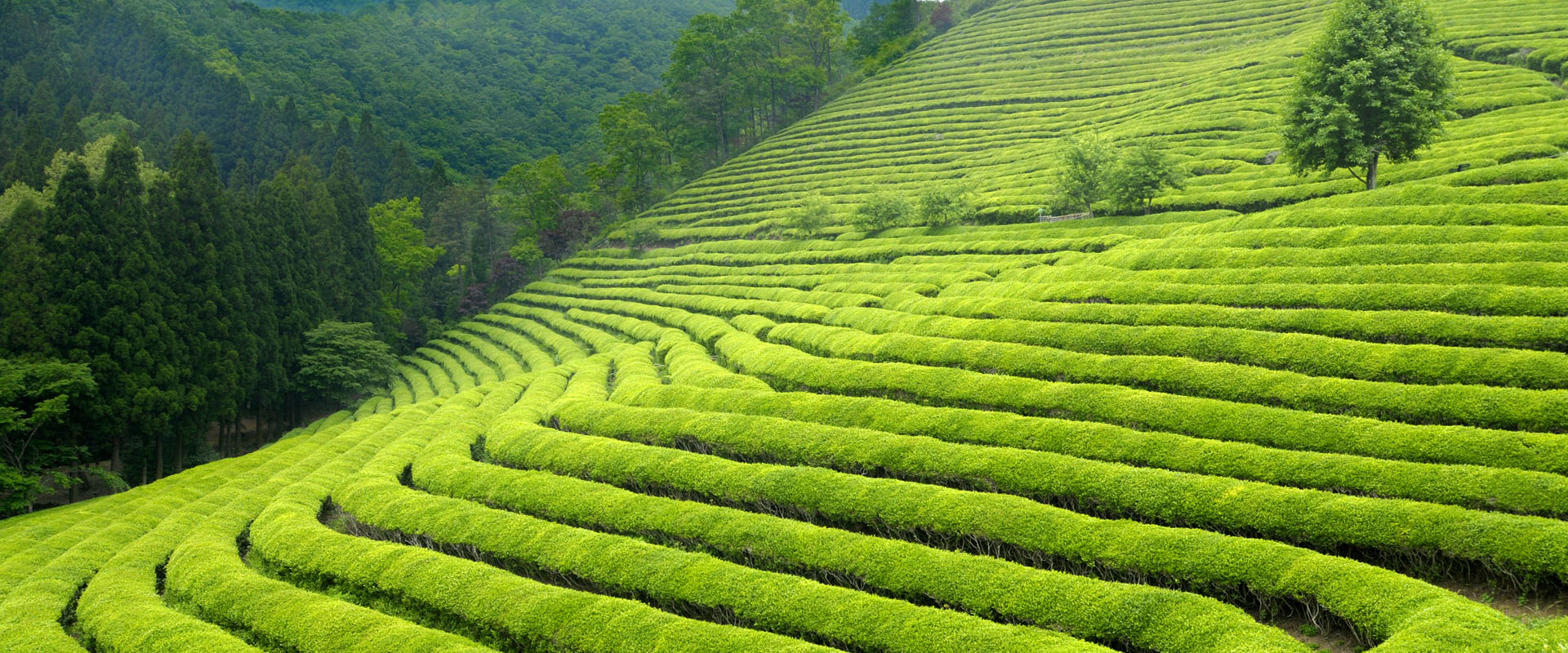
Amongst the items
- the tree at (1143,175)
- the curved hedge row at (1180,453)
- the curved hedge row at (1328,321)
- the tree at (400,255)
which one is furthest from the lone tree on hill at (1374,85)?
the tree at (400,255)

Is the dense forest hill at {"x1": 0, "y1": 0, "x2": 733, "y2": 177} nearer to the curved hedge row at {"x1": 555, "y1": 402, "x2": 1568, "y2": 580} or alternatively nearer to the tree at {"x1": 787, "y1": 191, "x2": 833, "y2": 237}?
the tree at {"x1": 787, "y1": 191, "x2": 833, "y2": 237}

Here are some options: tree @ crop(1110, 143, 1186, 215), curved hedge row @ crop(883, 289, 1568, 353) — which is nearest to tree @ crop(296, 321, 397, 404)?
curved hedge row @ crop(883, 289, 1568, 353)

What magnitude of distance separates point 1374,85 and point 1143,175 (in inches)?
429

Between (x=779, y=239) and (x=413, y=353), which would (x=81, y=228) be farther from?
(x=779, y=239)

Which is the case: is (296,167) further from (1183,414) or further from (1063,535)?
(1063,535)

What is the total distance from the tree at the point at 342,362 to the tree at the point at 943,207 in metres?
35.9

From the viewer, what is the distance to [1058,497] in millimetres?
20484

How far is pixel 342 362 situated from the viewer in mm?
53875

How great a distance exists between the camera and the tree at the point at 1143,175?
46.0 metres

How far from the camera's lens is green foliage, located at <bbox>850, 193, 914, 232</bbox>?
58062mm

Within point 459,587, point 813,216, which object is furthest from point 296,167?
point 459,587

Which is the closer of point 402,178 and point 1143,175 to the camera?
point 1143,175

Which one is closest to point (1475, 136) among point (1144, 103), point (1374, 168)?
point (1374, 168)

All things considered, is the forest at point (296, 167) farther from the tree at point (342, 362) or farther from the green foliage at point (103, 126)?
the tree at point (342, 362)
